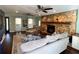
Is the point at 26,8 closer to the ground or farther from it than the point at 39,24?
farther from it

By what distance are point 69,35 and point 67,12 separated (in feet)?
1.64

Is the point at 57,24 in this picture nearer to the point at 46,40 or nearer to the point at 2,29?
the point at 46,40

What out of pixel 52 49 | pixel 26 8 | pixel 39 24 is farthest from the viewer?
pixel 39 24

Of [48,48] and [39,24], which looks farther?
[39,24]

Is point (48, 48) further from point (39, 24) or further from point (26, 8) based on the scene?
point (26, 8)

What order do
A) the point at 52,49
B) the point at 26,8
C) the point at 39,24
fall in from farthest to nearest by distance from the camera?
the point at 39,24
the point at 52,49
the point at 26,8

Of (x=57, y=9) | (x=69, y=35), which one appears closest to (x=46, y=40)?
(x=69, y=35)

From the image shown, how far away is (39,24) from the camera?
6.43 feet

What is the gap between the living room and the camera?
169 cm

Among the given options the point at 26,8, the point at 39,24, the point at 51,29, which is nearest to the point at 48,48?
the point at 51,29

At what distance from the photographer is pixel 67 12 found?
5.70ft

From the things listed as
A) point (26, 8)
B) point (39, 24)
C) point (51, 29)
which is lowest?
point (51, 29)

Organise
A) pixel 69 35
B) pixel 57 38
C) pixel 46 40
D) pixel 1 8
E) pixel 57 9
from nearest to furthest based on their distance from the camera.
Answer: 1. pixel 1 8
2. pixel 57 9
3. pixel 69 35
4. pixel 46 40
5. pixel 57 38
